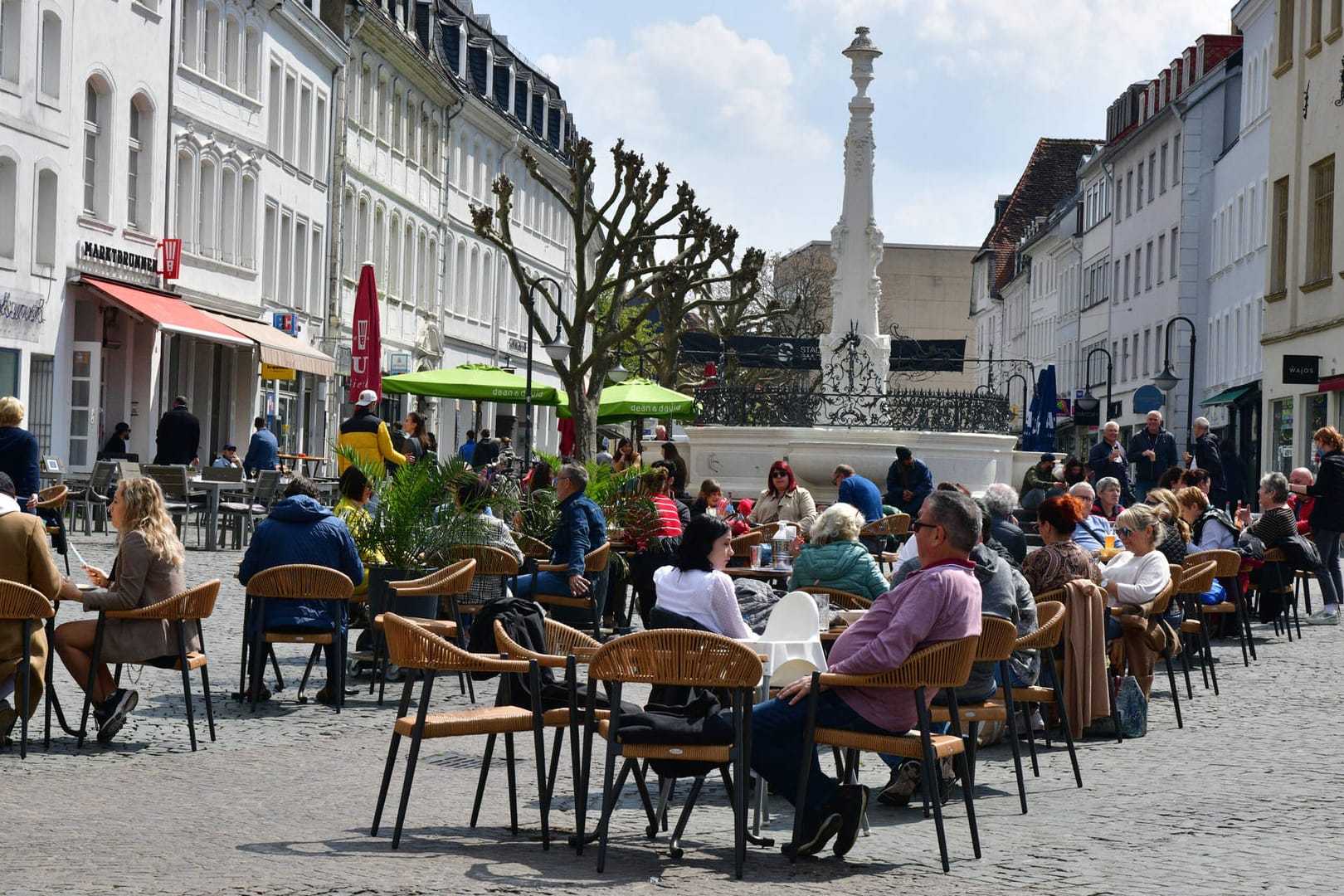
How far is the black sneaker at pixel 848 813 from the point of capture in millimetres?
7895

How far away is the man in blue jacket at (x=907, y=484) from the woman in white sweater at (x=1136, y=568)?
32.3 feet

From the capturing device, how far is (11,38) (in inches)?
1198

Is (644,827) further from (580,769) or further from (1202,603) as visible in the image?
(1202,603)

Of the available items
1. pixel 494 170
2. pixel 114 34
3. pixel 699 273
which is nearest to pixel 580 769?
pixel 114 34

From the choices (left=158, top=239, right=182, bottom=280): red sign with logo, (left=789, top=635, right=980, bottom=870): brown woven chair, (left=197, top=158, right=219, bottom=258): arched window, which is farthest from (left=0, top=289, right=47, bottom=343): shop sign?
(left=789, top=635, right=980, bottom=870): brown woven chair

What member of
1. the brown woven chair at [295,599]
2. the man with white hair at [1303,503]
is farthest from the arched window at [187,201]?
the brown woven chair at [295,599]

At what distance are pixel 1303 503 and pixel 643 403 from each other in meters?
14.7

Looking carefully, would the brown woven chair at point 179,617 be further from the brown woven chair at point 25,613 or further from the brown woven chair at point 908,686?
the brown woven chair at point 908,686

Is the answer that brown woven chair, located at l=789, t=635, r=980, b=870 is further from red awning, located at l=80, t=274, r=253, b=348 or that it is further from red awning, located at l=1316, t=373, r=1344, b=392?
red awning, located at l=1316, t=373, r=1344, b=392

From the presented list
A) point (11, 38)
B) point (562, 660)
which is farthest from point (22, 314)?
point (562, 660)

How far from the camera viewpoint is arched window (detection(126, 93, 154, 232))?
3497 centimetres

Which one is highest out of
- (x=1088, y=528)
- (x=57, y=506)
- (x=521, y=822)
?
Answer: (x=1088, y=528)

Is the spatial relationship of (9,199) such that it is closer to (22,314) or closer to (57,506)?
(22,314)

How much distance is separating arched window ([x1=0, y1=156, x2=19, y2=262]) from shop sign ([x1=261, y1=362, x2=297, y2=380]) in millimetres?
7876
